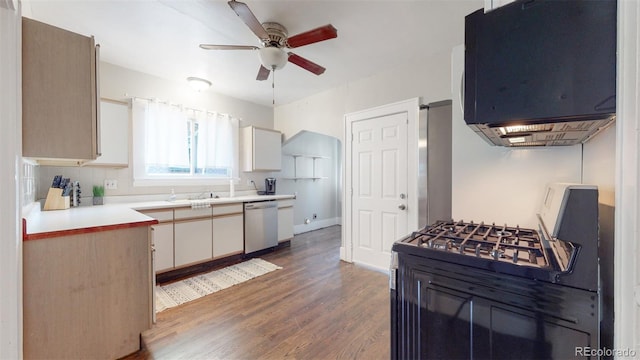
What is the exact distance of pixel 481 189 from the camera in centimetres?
161

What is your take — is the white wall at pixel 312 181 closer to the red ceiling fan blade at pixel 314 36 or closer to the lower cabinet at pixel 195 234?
the lower cabinet at pixel 195 234

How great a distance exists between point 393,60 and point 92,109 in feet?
9.17

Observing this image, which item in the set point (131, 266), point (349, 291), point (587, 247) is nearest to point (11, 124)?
point (131, 266)

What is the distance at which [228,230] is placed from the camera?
338 cm

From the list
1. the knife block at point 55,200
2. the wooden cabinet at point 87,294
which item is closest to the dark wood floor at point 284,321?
the wooden cabinet at point 87,294

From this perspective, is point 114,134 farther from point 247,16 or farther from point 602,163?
point 602,163

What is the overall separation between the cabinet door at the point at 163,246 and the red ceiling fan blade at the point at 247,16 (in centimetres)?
226

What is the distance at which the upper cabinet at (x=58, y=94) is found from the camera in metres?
1.34

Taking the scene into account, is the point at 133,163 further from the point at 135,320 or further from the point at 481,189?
the point at 481,189

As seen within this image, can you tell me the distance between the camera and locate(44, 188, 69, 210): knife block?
2373 millimetres

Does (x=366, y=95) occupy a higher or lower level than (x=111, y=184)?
higher

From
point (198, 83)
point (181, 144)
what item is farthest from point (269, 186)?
point (198, 83)

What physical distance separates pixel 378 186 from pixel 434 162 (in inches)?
29.3

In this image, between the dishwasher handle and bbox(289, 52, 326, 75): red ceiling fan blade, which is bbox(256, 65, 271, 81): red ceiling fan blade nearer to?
bbox(289, 52, 326, 75): red ceiling fan blade
